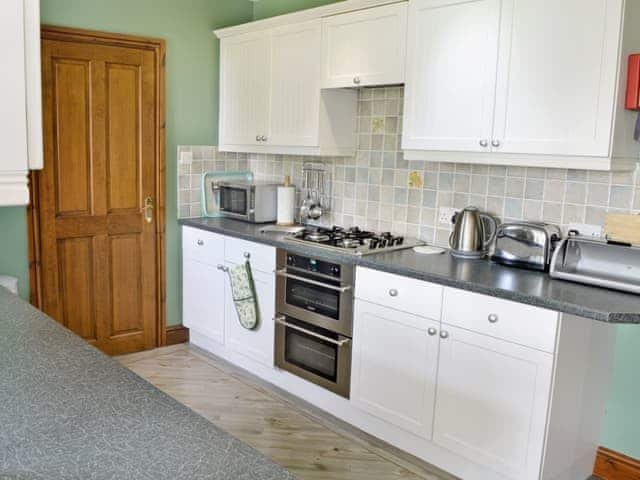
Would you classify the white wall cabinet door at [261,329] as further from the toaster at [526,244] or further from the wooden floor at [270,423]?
the toaster at [526,244]

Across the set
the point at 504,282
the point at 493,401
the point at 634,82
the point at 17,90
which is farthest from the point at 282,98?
the point at 17,90

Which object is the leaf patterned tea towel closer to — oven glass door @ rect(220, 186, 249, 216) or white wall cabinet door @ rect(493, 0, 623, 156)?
oven glass door @ rect(220, 186, 249, 216)

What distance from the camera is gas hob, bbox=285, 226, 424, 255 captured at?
3123 millimetres

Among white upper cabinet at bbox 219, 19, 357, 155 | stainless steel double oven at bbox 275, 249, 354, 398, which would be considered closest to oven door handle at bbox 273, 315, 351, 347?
stainless steel double oven at bbox 275, 249, 354, 398

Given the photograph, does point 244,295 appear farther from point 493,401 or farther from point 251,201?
point 493,401

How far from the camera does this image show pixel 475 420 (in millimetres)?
2576

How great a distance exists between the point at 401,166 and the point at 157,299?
196 centimetres

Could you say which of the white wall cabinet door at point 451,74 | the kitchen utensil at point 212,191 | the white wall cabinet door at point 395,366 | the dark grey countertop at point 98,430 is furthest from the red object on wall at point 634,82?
the kitchen utensil at point 212,191

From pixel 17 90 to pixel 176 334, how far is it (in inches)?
122

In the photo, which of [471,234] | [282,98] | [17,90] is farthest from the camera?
[282,98]

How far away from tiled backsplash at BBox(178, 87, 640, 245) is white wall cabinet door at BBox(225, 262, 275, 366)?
0.66 m

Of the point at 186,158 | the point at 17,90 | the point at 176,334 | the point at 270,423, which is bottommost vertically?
the point at 270,423

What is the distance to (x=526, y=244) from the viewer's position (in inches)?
109

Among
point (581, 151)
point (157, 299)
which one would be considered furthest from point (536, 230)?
point (157, 299)
